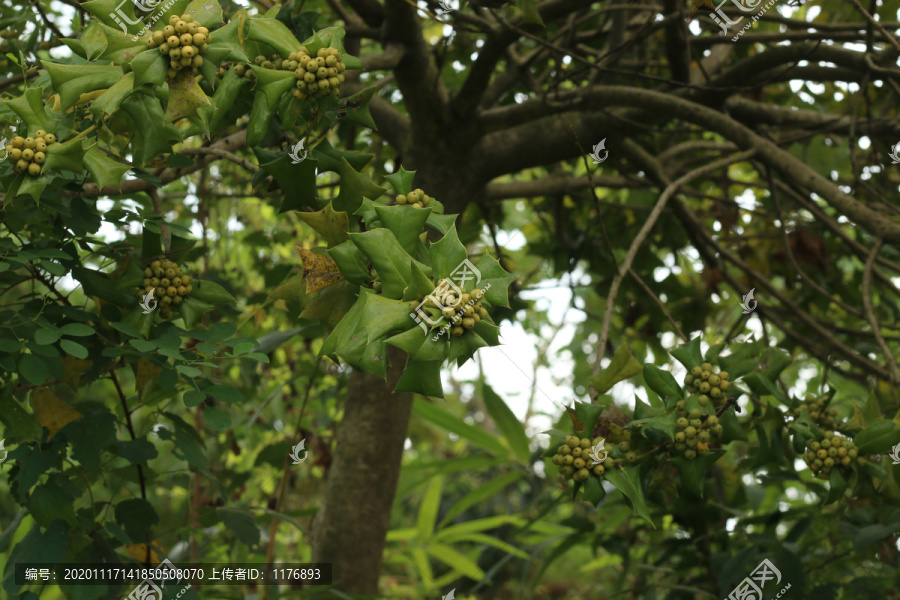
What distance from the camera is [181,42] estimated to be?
0.86m

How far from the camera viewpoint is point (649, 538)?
2076 mm

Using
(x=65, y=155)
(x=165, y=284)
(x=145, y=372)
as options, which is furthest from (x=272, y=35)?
(x=145, y=372)

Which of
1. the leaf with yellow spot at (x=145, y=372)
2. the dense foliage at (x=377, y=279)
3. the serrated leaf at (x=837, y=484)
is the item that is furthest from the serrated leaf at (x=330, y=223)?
the serrated leaf at (x=837, y=484)

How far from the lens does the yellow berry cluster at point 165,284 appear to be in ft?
3.45

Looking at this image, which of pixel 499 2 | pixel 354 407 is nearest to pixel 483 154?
pixel 499 2

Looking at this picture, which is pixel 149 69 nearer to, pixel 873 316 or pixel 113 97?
pixel 113 97

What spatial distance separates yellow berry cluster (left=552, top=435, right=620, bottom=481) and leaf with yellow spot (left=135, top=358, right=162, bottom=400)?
64 centimetres

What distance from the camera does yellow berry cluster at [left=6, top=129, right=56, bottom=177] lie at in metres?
0.87

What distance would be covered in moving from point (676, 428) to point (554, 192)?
3.43ft

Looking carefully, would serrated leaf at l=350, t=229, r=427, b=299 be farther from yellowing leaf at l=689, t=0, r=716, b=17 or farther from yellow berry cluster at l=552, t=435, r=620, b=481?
yellowing leaf at l=689, t=0, r=716, b=17

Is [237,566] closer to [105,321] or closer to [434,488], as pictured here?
[105,321]

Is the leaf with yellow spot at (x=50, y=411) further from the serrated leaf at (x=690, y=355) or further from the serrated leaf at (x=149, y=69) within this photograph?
the serrated leaf at (x=690, y=355)

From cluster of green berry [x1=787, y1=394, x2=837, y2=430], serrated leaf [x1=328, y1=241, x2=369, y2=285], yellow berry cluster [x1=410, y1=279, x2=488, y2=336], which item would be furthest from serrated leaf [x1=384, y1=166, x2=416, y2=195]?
cluster of green berry [x1=787, y1=394, x2=837, y2=430]

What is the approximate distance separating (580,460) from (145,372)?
694 millimetres
